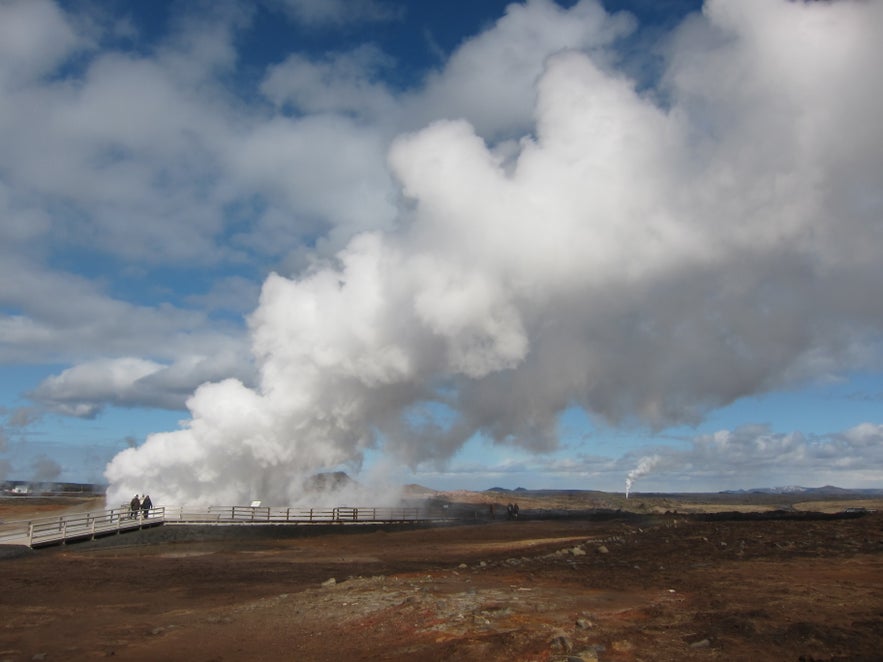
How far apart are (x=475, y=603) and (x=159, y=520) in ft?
109

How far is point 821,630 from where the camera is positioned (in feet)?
38.0

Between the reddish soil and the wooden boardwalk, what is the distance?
3.46 metres

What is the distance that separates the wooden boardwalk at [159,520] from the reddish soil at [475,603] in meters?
3.46

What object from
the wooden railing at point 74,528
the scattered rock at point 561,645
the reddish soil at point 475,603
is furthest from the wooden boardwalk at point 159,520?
the scattered rock at point 561,645

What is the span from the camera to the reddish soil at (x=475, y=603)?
11805mm

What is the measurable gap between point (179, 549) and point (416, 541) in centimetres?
1275

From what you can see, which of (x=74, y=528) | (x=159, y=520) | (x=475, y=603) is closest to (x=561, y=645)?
(x=475, y=603)

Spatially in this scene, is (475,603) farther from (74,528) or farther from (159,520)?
(159,520)

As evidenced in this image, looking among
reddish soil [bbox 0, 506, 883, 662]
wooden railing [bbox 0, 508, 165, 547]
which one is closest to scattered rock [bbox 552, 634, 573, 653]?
reddish soil [bbox 0, 506, 883, 662]

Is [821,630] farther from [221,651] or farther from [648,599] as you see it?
[221,651]

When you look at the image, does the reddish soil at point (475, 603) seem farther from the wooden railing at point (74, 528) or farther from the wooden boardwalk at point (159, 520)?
the wooden boardwalk at point (159, 520)

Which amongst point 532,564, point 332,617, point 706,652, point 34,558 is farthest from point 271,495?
point 706,652

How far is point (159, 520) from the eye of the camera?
42.6 metres

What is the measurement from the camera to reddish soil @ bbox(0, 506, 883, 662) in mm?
11805
